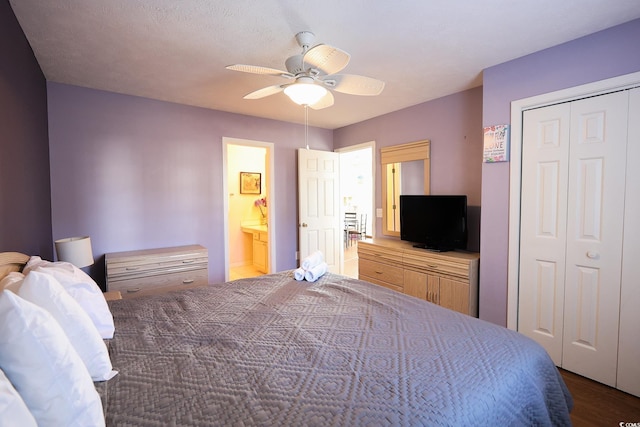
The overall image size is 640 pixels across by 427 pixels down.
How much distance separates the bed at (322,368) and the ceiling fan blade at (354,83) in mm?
1436

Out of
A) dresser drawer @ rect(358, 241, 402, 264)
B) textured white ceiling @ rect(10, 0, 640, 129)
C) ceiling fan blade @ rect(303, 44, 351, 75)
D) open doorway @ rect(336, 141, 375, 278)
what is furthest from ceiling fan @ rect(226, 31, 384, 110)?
open doorway @ rect(336, 141, 375, 278)

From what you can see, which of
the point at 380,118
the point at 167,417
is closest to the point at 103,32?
the point at 167,417

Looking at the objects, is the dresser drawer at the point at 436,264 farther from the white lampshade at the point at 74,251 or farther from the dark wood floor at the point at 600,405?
the white lampshade at the point at 74,251

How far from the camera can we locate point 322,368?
45.1 inches

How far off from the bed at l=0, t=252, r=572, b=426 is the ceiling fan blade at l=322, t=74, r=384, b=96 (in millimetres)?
1436

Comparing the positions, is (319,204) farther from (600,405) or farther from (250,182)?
(600,405)

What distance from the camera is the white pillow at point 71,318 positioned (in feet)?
3.28

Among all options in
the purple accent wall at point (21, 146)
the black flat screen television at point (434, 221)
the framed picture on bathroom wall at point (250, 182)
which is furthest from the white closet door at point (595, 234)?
A: the framed picture on bathroom wall at point (250, 182)

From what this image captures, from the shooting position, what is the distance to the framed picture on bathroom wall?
19.4ft

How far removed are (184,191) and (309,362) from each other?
123 inches

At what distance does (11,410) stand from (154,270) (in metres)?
2.81

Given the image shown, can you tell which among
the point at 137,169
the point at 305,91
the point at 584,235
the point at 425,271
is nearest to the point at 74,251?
the point at 137,169

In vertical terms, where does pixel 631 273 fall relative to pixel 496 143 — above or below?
below

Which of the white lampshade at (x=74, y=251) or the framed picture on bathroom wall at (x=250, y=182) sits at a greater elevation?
the framed picture on bathroom wall at (x=250, y=182)
